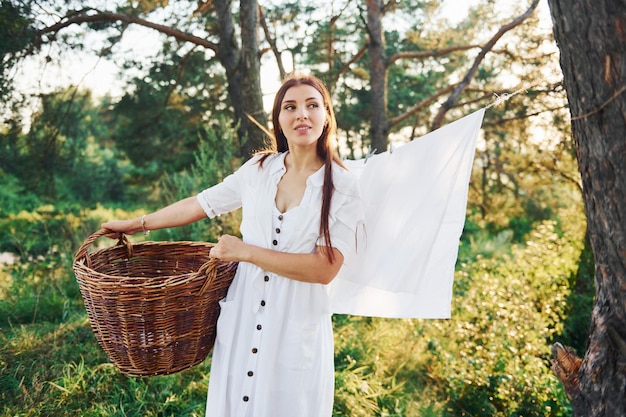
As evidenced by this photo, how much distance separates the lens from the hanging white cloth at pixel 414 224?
200cm

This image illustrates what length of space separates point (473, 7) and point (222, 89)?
231 inches

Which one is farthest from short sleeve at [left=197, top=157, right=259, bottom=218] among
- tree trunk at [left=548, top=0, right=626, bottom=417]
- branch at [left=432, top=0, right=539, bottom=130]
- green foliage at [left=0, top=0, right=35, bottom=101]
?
green foliage at [left=0, top=0, right=35, bottom=101]

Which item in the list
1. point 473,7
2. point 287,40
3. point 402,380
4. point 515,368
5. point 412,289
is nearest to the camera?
point 412,289

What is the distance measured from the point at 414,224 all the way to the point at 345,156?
0.61m

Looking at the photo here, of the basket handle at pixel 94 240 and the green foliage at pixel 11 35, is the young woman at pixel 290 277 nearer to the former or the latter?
the basket handle at pixel 94 240

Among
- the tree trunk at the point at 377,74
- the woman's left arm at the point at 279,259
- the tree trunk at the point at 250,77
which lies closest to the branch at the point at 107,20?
the tree trunk at the point at 250,77

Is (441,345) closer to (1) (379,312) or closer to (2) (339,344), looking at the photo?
(2) (339,344)

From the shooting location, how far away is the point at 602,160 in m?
1.59

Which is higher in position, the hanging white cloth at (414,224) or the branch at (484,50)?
the branch at (484,50)

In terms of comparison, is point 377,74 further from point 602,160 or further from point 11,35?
point 602,160

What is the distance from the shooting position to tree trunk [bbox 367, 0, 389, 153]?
240 inches

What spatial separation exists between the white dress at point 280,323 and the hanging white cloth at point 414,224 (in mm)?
212

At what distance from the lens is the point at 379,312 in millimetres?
2131

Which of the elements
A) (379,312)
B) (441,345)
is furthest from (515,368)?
(379,312)
